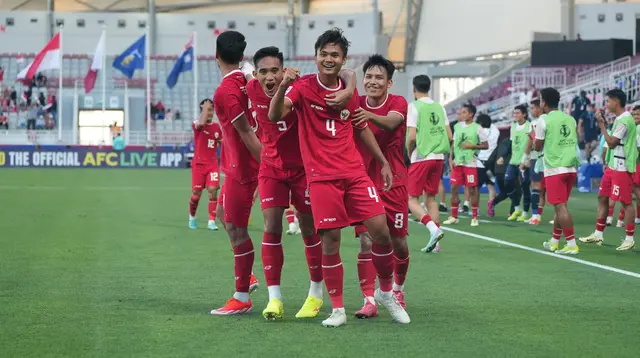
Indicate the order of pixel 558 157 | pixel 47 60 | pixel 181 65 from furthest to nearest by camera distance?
pixel 181 65 < pixel 47 60 < pixel 558 157

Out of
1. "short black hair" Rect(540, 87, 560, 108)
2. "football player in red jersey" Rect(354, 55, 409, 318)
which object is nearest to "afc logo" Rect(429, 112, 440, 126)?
"short black hair" Rect(540, 87, 560, 108)

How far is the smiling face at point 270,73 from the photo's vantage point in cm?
764

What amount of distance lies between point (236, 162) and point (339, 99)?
1.29 meters

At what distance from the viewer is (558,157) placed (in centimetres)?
1273

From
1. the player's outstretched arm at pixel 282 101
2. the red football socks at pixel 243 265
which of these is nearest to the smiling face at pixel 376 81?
the player's outstretched arm at pixel 282 101

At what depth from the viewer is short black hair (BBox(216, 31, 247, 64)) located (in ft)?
26.2

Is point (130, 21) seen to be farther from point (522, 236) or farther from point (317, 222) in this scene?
point (317, 222)

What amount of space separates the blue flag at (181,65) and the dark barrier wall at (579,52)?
15.9 metres

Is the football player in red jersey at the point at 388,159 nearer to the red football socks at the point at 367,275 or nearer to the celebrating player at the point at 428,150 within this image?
the red football socks at the point at 367,275

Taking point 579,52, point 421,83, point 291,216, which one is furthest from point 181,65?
point 421,83

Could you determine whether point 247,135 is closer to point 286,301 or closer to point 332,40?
point 332,40

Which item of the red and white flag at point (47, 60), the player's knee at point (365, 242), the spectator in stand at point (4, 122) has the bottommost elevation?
the player's knee at point (365, 242)

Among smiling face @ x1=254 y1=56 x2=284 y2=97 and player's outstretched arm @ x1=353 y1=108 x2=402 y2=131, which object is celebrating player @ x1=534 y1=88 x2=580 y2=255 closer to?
player's outstretched arm @ x1=353 y1=108 x2=402 y2=131

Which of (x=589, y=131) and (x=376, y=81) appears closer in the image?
(x=376, y=81)
